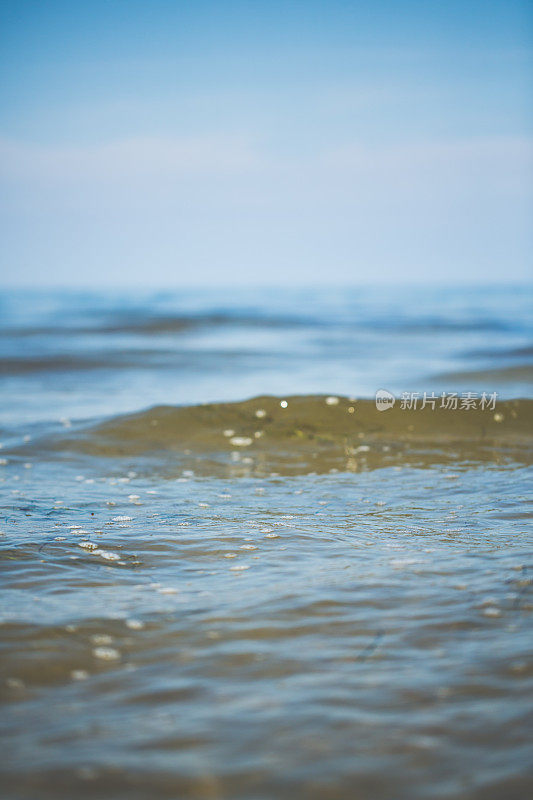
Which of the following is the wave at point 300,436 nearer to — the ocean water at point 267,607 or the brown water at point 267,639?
the ocean water at point 267,607

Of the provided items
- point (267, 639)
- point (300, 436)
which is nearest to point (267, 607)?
point (267, 639)

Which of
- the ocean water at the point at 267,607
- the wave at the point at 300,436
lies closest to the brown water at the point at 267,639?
the ocean water at the point at 267,607

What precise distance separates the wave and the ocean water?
3cm

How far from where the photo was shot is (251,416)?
7.12m

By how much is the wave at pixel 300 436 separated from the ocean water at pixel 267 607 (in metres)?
0.03

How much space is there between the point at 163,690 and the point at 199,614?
516 millimetres

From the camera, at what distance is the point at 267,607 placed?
8.77ft

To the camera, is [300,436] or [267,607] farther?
Answer: [300,436]

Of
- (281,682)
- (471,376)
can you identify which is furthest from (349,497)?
(471,376)

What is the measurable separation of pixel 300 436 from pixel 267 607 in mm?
3937

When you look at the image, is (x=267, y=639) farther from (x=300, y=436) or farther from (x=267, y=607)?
(x=300, y=436)

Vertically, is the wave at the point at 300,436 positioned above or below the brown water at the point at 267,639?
above

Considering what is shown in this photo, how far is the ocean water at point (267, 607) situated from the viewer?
5.90 feet

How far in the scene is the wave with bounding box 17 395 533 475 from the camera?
5.73 m
